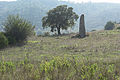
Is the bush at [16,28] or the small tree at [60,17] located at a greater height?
the small tree at [60,17]

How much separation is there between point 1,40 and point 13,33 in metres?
4.83

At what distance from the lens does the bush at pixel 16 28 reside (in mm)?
23359

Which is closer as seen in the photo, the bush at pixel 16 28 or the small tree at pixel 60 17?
the bush at pixel 16 28

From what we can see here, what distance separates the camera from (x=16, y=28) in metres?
23.5

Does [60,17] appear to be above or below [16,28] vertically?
above

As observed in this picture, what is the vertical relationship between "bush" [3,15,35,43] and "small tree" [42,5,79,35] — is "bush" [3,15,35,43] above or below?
below

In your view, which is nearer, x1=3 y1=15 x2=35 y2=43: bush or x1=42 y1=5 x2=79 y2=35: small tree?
x1=3 y1=15 x2=35 y2=43: bush

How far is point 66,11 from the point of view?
4800 cm

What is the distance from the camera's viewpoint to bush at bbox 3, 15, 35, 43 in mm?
23359

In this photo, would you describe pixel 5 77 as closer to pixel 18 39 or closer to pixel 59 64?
pixel 59 64

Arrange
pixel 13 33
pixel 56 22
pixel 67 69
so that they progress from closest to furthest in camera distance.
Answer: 1. pixel 67 69
2. pixel 13 33
3. pixel 56 22

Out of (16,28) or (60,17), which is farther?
(60,17)

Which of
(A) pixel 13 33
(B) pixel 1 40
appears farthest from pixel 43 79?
(A) pixel 13 33

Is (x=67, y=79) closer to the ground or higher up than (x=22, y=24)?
closer to the ground
